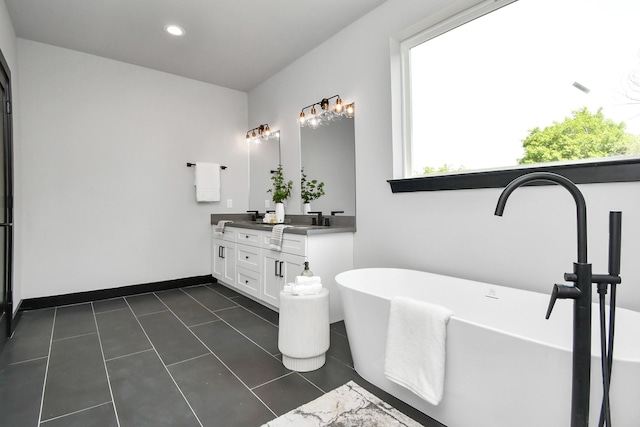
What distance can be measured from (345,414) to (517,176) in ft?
5.22

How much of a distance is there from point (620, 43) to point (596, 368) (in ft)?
5.35

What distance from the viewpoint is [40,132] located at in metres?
3.28

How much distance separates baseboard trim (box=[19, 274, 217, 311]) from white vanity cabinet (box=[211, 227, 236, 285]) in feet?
0.89

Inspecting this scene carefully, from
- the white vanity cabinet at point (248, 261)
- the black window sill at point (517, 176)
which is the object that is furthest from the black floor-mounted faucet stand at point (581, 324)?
the white vanity cabinet at point (248, 261)

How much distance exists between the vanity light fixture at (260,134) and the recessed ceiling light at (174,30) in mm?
1377

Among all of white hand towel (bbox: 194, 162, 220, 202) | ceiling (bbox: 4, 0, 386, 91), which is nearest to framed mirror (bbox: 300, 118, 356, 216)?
ceiling (bbox: 4, 0, 386, 91)

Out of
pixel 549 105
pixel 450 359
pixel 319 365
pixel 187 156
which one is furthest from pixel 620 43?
pixel 187 156

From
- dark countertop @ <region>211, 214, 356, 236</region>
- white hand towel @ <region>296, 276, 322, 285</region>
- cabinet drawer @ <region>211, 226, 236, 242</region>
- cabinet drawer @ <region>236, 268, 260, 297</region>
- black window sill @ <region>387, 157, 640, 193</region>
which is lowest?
cabinet drawer @ <region>236, 268, 260, 297</region>

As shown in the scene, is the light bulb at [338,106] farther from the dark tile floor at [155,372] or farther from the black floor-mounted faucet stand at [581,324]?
the black floor-mounted faucet stand at [581,324]

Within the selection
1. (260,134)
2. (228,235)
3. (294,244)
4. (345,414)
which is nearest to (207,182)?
(228,235)

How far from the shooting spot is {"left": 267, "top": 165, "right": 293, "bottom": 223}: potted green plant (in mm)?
3670

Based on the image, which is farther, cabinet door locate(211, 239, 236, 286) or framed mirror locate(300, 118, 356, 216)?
cabinet door locate(211, 239, 236, 286)

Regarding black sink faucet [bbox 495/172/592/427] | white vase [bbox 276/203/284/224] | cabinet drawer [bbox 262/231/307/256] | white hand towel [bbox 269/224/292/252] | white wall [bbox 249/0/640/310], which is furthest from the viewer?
white vase [bbox 276/203/284/224]

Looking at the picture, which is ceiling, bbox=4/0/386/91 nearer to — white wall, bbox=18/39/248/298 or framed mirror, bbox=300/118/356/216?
white wall, bbox=18/39/248/298
